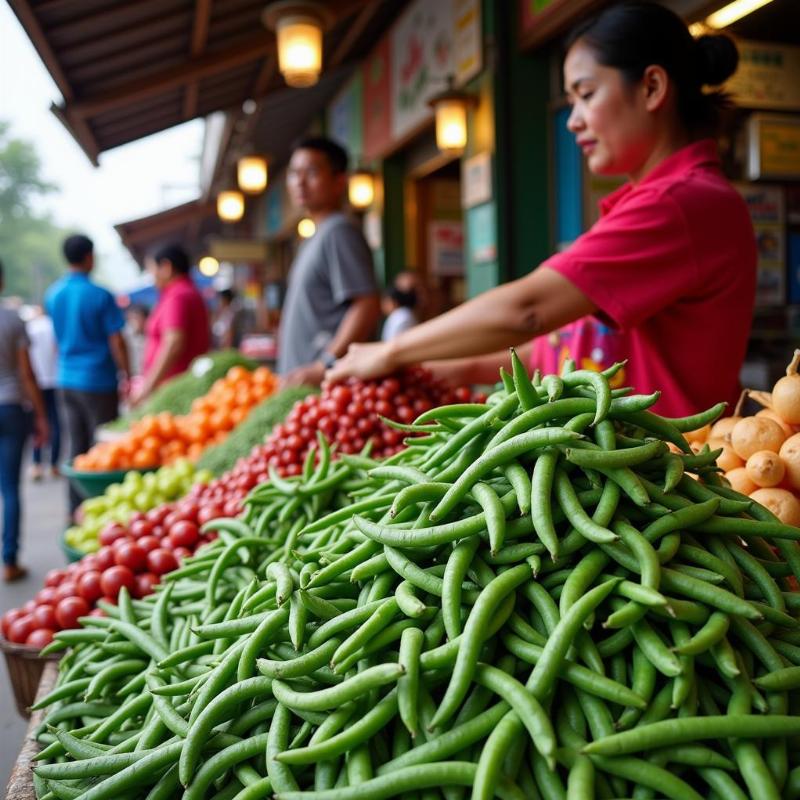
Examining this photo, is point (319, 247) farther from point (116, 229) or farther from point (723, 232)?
point (116, 229)

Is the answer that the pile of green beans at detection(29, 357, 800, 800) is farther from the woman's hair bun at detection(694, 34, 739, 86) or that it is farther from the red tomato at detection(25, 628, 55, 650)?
Result: the woman's hair bun at detection(694, 34, 739, 86)

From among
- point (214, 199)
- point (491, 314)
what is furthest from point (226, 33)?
point (214, 199)

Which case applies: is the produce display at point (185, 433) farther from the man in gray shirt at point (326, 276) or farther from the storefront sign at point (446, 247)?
the storefront sign at point (446, 247)

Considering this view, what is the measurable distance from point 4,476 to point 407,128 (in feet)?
18.0

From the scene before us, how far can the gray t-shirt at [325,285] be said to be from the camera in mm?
4148

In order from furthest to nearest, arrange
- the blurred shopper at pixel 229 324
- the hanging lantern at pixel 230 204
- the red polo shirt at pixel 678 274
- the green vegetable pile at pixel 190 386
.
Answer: the blurred shopper at pixel 229 324, the hanging lantern at pixel 230 204, the green vegetable pile at pixel 190 386, the red polo shirt at pixel 678 274

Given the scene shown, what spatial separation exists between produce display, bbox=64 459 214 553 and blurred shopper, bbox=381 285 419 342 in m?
4.27

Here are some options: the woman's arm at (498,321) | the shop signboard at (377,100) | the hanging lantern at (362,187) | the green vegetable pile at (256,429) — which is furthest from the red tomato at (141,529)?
the hanging lantern at (362,187)

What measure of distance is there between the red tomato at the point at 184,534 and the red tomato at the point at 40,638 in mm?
434

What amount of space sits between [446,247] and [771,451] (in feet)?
28.2

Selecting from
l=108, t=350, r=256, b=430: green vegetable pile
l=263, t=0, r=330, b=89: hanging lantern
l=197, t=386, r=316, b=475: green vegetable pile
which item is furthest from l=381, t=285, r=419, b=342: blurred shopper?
l=197, t=386, r=316, b=475: green vegetable pile

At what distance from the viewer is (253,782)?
44.1 inches

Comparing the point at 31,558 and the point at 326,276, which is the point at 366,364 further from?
the point at 31,558

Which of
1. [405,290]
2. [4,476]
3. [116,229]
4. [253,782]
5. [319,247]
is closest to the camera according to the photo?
[253,782]
